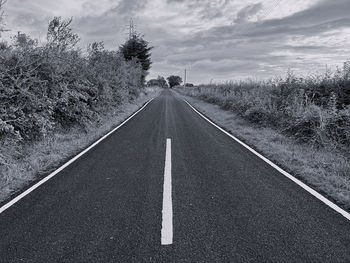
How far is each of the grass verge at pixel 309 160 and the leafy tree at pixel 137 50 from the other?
33261 mm

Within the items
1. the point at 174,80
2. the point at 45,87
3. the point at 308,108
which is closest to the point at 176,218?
the point at 45,87

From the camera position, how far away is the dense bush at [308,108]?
9922mm

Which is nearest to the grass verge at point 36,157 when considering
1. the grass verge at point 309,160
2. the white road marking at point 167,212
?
the white road marking at point 167,212

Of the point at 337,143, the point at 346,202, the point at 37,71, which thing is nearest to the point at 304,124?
the point at 337,143

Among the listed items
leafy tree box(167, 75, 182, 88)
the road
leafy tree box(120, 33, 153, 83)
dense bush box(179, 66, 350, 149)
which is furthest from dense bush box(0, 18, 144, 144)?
leafy tree box(167, 75, 182, 88)

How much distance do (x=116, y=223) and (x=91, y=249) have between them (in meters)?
0.67

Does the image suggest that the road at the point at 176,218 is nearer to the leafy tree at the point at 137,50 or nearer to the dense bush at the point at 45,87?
the dense bush at the point at 45,87

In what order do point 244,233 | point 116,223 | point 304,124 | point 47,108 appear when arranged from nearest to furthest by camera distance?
point 244,233, point 116,223, point 47,108, point 304,124

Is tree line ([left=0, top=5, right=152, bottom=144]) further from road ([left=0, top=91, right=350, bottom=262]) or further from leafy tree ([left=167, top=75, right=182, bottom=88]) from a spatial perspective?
leafy tree ([left=167, top=75, right=182, bottom=88])

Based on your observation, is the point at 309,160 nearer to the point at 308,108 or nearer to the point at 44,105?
the point at 308,108

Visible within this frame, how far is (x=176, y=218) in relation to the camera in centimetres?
420

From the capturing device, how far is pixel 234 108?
65.7 ft

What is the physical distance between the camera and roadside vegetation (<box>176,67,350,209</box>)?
21.5 feet

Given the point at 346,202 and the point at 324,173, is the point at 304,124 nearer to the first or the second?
the point at 324,173
